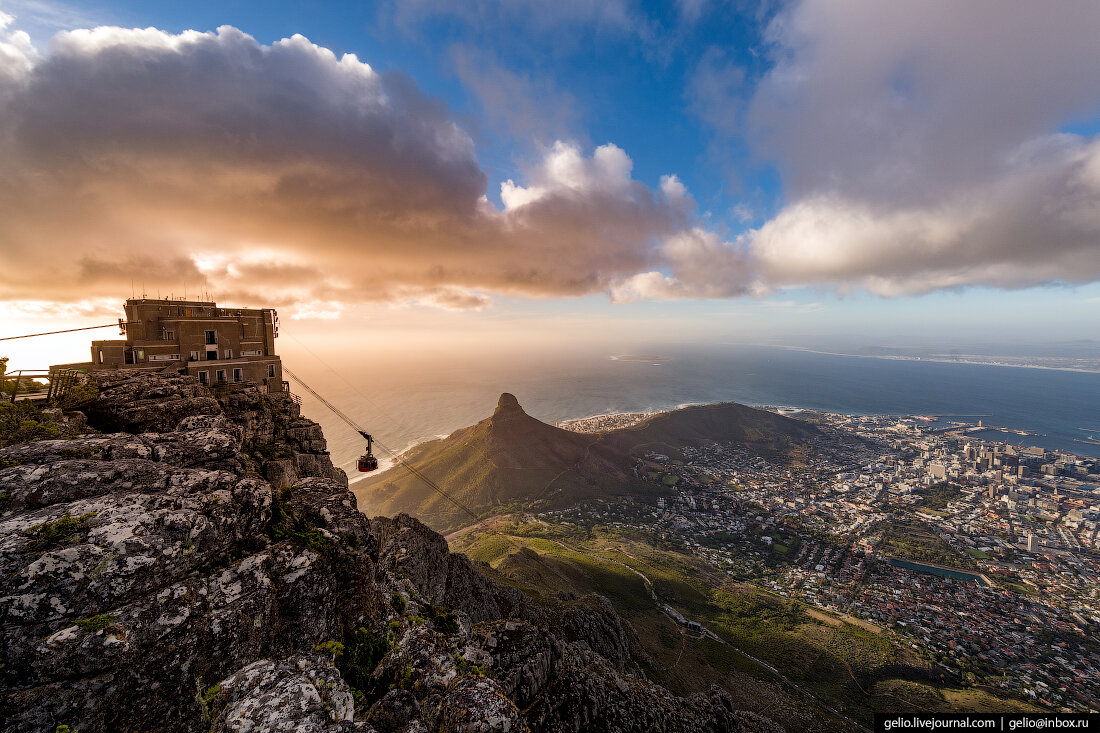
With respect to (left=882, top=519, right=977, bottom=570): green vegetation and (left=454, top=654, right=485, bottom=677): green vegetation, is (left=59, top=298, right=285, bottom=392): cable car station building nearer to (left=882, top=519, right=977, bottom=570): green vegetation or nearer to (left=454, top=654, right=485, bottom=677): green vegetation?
(left=454, top=654, right=485, bottom=677): green vegetation

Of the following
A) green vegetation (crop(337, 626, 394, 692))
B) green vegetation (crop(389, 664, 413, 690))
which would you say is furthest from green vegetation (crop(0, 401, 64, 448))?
green vegetation (crop(389, 664, 413, 690))

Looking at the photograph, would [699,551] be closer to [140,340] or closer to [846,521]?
[846,521]

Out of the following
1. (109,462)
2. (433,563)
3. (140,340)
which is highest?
(140,340)

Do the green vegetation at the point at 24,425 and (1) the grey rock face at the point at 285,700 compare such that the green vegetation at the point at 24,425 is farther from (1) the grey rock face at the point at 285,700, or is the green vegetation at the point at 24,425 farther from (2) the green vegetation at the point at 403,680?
(2) the green vegetation at the point at 403,680

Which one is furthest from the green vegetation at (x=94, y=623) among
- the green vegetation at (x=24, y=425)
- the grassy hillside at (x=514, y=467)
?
the grassy hillside at (x=514, y=467)

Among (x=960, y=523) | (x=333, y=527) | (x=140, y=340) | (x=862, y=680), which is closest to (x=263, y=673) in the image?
(x=333, y=527)

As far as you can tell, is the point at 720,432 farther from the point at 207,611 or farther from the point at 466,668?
the point at 207,611
